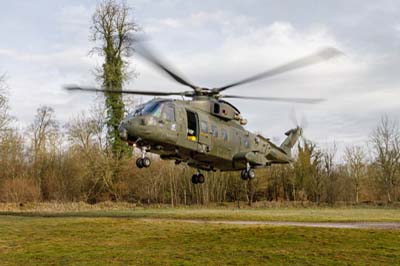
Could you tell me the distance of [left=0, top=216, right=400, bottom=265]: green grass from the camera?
1655 cm

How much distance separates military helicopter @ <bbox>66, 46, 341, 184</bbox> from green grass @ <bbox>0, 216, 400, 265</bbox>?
10.8 feet

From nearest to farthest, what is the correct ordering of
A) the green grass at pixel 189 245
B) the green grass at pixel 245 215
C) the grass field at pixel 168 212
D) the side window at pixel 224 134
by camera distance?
the green grass at pixel 189 245 → the side window at pixel 224 134 → the green grass at pixel 245 215 → the grass field at pixel 168 212

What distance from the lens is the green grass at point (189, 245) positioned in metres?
16.5

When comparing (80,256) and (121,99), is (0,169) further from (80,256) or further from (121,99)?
(80,256)

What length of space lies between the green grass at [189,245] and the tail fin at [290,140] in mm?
4994

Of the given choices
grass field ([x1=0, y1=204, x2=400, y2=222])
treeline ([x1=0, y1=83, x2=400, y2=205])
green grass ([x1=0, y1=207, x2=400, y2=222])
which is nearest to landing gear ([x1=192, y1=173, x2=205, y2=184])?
green grass ([x1=0, y1=207, x2=400, y2=222])

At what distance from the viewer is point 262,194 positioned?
58.3m

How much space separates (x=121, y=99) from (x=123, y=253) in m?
35.8

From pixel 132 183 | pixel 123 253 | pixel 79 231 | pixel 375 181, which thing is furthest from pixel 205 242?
pixel 375 181

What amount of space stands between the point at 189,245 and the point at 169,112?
5.51 m

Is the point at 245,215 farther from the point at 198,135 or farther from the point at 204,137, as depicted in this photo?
the point at 198,135

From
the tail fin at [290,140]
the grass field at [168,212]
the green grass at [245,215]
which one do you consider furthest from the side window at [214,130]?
the grass field at [168,212]

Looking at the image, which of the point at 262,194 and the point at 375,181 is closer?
the point at 262,194

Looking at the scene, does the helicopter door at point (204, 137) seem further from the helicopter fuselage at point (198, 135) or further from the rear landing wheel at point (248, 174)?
the rear landing wheel at point (248, 174)
